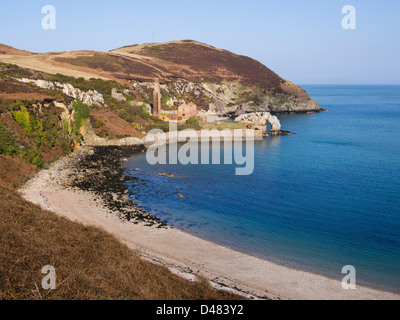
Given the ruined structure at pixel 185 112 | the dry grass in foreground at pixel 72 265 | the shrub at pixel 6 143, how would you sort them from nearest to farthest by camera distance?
the dry grass in foreground at pixel 72 265
the shrub at pixel 6 143
the ruined structure at pixel 185 112

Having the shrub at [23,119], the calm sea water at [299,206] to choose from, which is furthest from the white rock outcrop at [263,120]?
the shrub at [23,119]

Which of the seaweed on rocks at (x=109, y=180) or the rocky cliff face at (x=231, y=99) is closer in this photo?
the seaweed on rocks at (x=109, y=180)

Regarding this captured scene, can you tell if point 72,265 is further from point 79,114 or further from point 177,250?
point 79,114
